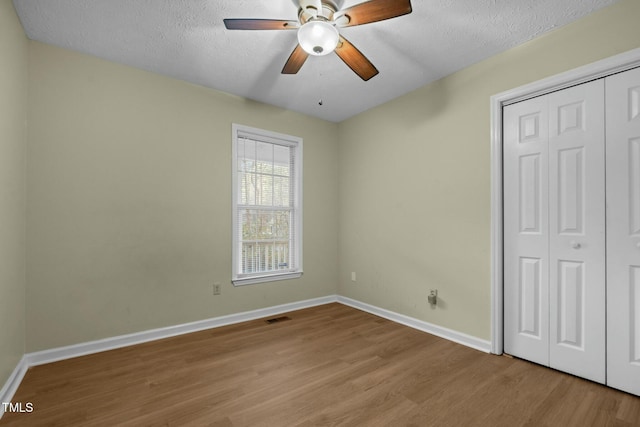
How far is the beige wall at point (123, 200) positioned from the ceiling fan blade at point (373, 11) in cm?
201

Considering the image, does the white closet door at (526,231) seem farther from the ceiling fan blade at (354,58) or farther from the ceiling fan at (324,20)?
the ceiling fan at (324,20)

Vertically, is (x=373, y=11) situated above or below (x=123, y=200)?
above

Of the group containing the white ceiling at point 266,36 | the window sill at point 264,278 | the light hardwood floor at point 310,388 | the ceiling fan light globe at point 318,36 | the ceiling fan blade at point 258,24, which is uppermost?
the white ceiling at point 266,36

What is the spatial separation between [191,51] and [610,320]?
3.86 meters

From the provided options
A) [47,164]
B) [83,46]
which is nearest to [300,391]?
[47,164]

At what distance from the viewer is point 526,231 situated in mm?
2504

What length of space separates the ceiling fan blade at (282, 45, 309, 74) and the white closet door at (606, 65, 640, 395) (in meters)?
2.17

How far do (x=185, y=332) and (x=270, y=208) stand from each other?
1.69 m

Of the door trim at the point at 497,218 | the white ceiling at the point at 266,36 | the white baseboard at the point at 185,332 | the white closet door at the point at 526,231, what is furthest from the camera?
the door trim at the point at 497,218

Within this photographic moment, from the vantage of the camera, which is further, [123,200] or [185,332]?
[185,332]

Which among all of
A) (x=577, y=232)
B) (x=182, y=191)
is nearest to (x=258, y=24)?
(x=182, y=191)

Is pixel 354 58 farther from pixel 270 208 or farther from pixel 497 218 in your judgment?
pixel 270 208

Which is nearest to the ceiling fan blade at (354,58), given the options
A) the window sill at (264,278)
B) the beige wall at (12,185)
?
the beige wall at (12,185)

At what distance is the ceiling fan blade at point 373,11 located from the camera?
1.69 metres
